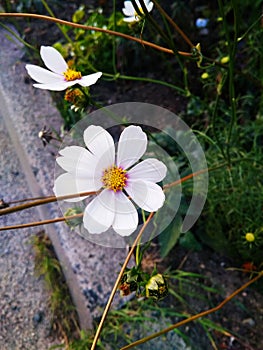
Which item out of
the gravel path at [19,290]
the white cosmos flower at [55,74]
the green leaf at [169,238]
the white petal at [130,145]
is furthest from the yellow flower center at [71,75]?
the green leaf at [169,238]

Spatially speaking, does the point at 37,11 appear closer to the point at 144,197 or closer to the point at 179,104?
the point at 179,104

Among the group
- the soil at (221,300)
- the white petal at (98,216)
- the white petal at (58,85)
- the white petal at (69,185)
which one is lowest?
the soil at (221,300)

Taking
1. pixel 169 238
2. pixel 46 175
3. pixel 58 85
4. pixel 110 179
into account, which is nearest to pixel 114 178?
pixel 110 179

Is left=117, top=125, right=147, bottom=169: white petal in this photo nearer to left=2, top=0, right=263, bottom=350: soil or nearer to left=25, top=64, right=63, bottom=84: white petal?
left=25, top=64, right=63, bottom=84: white petal

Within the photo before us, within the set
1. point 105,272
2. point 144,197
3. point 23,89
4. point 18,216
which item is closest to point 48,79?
point 144,197

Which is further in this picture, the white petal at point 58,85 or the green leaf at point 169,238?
the green leaf at point 169,238

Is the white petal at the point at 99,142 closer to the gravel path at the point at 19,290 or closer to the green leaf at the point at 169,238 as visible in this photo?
the gravel path at the point at 19,290
